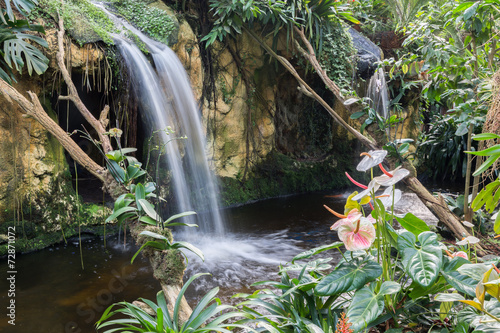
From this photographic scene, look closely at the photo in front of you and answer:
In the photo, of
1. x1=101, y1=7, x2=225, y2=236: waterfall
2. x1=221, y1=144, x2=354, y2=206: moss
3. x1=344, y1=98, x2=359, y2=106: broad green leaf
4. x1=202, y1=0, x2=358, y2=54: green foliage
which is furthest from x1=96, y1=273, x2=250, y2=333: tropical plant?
x1=221, y1=144, x2=354, y2=206: moss

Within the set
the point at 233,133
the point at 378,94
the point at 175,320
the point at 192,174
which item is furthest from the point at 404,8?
the point at 175,320

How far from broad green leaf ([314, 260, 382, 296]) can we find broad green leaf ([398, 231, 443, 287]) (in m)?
0.13

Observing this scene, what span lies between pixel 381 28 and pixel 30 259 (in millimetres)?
9205

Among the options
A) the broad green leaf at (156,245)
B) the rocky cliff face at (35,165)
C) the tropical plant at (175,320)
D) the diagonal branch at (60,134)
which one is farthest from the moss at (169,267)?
the rocky cliff face at (35,165)

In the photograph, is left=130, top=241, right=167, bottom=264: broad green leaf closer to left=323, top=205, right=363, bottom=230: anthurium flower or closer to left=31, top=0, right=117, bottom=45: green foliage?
left=323, top=205, right=363, bottom=230: anthurium flower

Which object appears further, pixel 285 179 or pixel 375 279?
pixel 285 179

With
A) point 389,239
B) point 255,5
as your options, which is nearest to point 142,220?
point 389,239

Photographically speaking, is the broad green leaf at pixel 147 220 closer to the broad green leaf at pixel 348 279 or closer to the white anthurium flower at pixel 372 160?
the broad green leaf at pixel 348 279

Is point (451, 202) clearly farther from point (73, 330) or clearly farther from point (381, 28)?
point (381, 28)

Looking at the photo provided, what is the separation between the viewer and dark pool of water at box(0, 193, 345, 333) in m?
2.88

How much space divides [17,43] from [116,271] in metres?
2.46

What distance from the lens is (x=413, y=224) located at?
5.50 feet

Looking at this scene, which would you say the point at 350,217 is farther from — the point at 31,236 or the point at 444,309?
the point at 31,236

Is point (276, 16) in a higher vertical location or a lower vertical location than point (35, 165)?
higher
